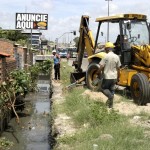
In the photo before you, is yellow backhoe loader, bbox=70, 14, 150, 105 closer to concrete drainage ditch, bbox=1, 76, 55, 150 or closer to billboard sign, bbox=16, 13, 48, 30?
concrete drainage ditch, bbox=1, 76, 55, 150

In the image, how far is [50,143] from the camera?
10039 mm

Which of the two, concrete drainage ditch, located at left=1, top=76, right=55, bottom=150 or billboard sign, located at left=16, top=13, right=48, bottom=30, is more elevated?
billboard sign, located at left=16, top=13, right=48, bottom=30

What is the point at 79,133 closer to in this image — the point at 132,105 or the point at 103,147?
the point at 103,147

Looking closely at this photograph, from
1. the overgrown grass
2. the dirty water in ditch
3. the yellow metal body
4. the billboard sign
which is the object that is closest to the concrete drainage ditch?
the dirty water in ditch

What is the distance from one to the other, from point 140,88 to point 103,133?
14.3 feet

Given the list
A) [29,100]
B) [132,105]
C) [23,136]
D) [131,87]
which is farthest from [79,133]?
[29,100]

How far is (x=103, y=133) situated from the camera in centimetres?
815

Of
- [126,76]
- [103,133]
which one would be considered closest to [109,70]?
[126,76]

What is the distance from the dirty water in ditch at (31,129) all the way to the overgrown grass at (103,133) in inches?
40.6

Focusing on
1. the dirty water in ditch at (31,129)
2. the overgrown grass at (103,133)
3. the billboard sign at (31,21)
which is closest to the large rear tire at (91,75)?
the dirty water in ditch at (31,129)

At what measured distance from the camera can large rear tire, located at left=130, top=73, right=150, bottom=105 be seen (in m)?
12.1

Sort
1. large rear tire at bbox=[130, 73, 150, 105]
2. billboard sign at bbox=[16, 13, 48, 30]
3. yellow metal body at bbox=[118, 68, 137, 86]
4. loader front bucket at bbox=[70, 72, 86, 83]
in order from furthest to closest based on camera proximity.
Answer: billboard sign at bbox=[16, 13, 48, 30] → loader front bucket at bbox=[70, 72, 86, 83] → yellow metal body at bbox=[118, 68, 137, 86] → large rear tire at bbox=[130, 73, 150, 105]

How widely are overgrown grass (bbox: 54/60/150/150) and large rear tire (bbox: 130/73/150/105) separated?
97.7 inches

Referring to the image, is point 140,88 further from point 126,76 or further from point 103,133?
point 103,133
